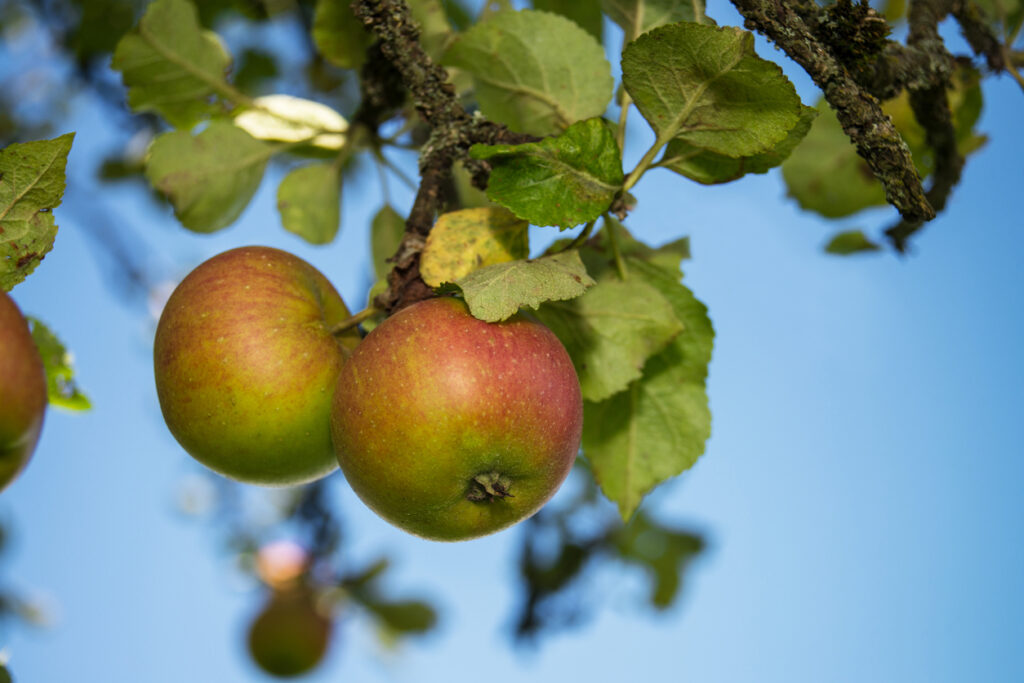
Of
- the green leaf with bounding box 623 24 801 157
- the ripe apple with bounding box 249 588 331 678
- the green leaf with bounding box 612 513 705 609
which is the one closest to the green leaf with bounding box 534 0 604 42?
A: the green leaf with bounding box 623 24 801 157

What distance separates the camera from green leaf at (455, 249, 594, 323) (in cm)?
98

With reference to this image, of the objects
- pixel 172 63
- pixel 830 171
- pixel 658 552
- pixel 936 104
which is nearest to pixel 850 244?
pixel 830 171

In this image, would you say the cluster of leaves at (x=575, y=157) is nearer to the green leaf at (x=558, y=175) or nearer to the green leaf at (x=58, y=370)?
the green leaf at (x=558, y=175)

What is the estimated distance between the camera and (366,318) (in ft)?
4.08

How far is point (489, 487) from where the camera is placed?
102cm

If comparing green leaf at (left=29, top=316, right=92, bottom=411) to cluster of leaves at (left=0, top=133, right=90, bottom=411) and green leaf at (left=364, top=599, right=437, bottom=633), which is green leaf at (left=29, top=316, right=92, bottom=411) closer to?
cluster of leaves at (left=0, top=133, right=90, bottom=411)

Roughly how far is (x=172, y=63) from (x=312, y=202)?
1.25ft

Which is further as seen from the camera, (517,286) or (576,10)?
(576,10)

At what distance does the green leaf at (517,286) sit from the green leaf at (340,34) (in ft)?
2.54

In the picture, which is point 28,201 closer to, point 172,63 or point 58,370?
point 58,370

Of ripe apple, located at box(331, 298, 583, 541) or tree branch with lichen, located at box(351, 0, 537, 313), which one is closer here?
ripe apple, located at box(331, 298, 583, 541)

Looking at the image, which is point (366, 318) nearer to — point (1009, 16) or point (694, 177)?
point (694, 177)

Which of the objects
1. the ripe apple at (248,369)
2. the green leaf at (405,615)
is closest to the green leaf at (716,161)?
the ripe apple at (248,369)

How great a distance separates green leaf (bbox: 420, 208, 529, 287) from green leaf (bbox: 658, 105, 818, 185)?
0.24 m
